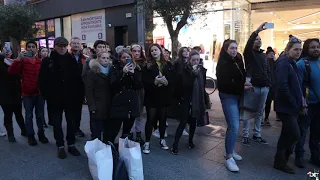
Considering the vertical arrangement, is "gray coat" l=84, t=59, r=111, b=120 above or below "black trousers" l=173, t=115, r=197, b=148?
above

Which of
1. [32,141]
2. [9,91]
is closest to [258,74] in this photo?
[32,141]

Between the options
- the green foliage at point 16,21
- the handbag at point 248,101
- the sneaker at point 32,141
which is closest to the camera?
the handbag at point 248,101

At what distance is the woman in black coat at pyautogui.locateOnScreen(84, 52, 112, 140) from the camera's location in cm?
402

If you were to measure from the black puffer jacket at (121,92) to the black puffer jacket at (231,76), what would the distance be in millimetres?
1211

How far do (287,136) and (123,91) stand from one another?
225cm

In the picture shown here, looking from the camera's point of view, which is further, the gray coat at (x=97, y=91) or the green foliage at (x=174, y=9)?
the green foliage at (x=174, y=9)

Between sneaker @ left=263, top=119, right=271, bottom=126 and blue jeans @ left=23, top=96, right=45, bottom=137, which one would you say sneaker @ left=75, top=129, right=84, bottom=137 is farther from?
sneaker @ left=263, top=119, right=271, bottom=126

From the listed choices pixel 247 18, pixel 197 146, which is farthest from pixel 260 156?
pixel 247 18

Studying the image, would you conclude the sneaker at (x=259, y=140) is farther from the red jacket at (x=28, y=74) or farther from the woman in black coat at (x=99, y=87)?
the red jacket at (x=28, y=74)

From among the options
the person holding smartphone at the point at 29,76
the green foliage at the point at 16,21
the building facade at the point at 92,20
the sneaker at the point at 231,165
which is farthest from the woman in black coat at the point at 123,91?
the green foliage at the point at 16,21

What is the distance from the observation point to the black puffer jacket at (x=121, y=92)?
3.96 meters

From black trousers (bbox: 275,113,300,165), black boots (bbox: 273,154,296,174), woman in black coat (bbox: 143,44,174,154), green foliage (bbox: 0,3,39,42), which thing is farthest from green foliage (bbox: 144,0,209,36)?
green foliage (bbox: 0,3,39,42)

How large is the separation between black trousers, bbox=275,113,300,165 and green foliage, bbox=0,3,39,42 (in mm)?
13314

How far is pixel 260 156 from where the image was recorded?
4.54 metres
